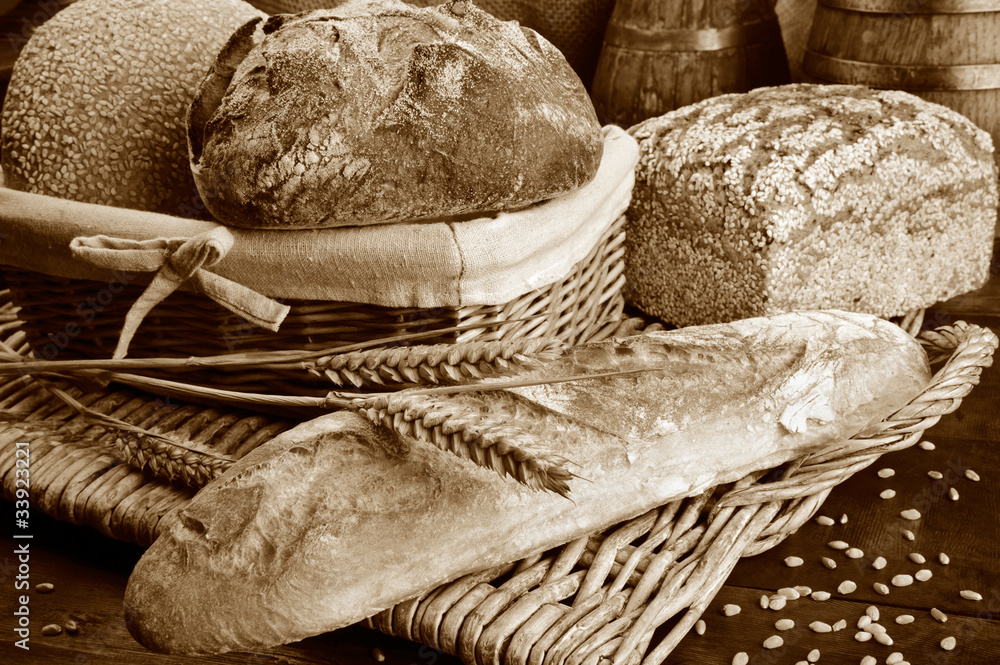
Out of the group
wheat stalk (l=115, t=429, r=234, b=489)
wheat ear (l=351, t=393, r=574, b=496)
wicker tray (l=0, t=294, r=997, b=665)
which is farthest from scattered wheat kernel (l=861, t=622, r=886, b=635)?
wheat stalk (l=115, t=429, r=234, b=489)

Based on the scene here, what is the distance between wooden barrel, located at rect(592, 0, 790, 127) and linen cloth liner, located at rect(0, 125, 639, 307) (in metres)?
0.73

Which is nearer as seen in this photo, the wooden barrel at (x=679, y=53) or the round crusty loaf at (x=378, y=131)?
the round crusty loaf at (x=378, y=131)

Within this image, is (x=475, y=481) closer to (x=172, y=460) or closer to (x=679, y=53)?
(x=172, y=460)

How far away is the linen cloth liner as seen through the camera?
0.98 meters

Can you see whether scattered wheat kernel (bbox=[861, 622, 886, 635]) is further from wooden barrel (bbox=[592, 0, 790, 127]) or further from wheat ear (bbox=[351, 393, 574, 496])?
wooden barrel (bbox=[592, 0, 790, 127])

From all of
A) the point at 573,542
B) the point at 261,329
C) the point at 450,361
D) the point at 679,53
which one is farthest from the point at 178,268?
the point at 679,53

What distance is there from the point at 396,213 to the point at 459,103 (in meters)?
0.15

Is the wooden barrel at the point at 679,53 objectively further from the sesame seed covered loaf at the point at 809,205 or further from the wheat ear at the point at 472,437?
the wheat ear at the point at 472,437

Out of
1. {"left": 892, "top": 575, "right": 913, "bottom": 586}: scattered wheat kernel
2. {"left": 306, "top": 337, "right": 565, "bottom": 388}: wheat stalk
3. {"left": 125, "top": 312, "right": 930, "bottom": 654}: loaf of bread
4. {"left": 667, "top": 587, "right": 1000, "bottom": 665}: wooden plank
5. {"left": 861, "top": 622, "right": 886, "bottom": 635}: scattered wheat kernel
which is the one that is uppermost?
{"left": 306, "top": 337, "right": 565, "bottom": 388}: wheat stalk

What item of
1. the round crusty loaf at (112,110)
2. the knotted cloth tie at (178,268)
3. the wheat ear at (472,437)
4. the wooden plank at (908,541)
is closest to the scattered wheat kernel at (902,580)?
the wooden plank at (908,541)

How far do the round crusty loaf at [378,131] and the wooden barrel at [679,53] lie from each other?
2.55ft

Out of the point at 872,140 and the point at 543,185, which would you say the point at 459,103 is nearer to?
the point at 543,185

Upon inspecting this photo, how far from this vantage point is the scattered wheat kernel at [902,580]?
3.11 feet

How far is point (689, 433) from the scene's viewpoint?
98cm
